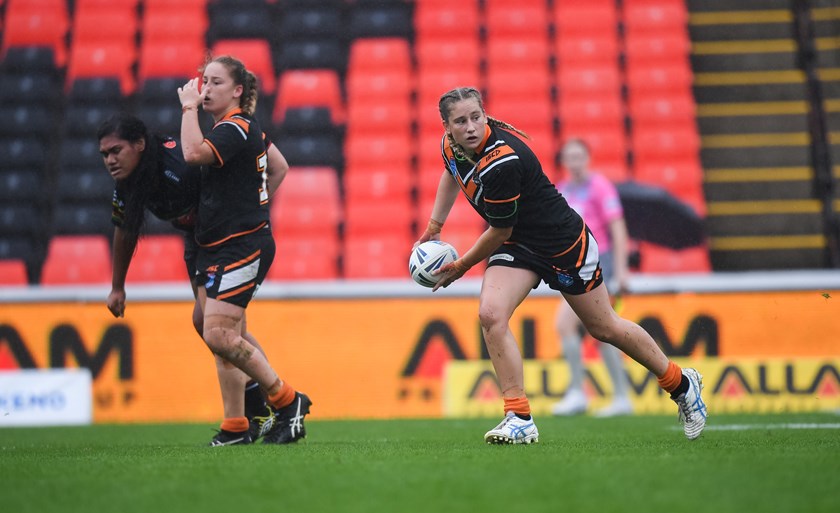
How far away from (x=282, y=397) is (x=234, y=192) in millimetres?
1038

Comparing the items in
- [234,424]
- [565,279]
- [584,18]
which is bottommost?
[234,424]

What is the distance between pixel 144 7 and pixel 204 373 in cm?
613

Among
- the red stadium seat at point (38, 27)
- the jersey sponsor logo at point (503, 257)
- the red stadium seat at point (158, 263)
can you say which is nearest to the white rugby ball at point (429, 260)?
the jersey sponsor logo at point (503, 257)

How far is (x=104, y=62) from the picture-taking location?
1242 centimetres

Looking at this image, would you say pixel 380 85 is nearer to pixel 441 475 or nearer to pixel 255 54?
pixel 255 54

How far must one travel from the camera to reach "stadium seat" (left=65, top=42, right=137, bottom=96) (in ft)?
40.4

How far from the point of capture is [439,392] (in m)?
8.52

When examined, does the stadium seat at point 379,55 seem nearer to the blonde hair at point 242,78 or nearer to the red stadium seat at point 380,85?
the red stadium seat at point 380,85

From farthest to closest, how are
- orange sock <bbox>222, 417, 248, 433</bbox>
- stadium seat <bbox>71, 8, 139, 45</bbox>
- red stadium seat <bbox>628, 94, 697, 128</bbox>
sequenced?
stadium seat <bbox>71, 8, 139, 45</bbox>, red stadium seat <bbox>628, 94, 697, 128</bbox>, orange sock <bbox>222, 417, 248, 433</bbox>

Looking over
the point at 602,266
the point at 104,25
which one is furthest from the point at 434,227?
the point at 104,25

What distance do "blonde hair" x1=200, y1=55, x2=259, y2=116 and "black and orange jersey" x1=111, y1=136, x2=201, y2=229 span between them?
403mm

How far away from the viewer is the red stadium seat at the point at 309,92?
11945 mm

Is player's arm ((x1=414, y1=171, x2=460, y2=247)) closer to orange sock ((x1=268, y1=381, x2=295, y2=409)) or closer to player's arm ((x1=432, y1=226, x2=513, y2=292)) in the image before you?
player's arm ((x1=432, y1=226, x2=513, y2=292))

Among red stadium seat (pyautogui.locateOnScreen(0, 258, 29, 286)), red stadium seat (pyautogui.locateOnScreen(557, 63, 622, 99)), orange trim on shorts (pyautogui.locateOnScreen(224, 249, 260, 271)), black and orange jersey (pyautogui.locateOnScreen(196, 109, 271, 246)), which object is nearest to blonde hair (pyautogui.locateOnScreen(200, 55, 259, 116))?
black and orange jersey (pyautogui.locateOnScreen(196, 109, 271, 246))
